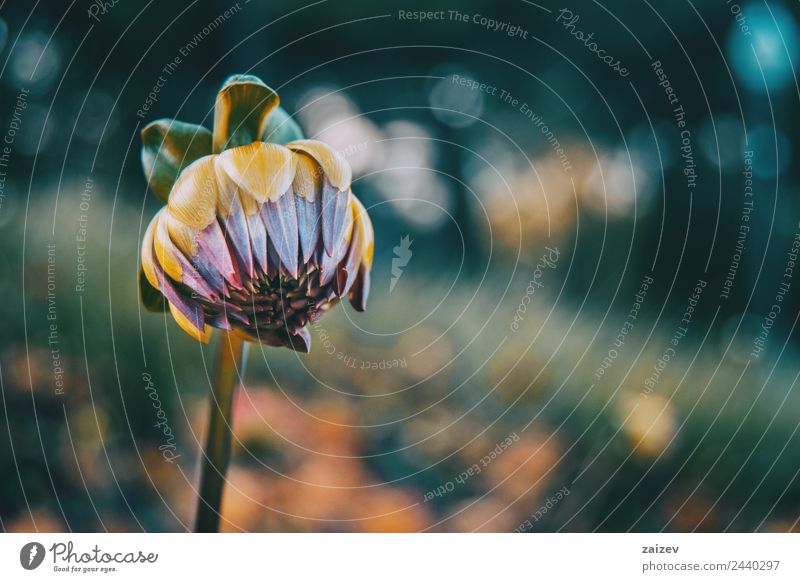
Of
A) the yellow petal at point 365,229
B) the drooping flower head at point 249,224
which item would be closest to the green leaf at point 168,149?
the drooping flower head at point 249,224

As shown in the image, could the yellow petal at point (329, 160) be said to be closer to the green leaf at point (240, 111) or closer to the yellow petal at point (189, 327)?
the green leaf at point (240, 111)

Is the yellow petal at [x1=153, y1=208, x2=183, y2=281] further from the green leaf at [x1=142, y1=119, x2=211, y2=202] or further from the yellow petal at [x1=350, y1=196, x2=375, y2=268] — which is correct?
the yellow petal at [x1=350, y1=196, x2=375, y2=268]

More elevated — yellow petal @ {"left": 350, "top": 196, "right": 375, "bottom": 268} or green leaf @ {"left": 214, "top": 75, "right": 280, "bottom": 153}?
green leaf @ {"left": 214, "top": 75, "right": 280, "bottom": 153}

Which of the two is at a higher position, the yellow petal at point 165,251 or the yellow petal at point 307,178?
the yellow petal at point 307,178

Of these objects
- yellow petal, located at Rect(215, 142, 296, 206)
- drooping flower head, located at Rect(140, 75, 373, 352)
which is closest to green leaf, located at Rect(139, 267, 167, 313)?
drooping flower head, located at Rect(140, 75, 373, 352)

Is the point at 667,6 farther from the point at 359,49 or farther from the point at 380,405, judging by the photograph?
the point at 380,405
